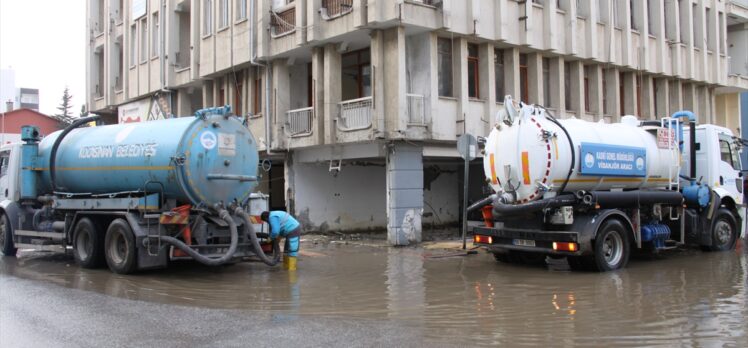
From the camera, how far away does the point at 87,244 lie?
12500mm

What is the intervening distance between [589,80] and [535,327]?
17.5 metres

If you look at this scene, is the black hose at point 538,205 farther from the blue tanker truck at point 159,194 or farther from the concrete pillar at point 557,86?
the concrete pillar at point 557,86

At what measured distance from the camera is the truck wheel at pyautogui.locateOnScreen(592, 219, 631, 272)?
11352 millimetres

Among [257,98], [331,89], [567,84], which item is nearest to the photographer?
[331,89]

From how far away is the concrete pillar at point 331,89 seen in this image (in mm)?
18406

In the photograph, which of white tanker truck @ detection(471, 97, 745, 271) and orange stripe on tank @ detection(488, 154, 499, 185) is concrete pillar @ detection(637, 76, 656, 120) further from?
orange stripe on tank @ detection(488, 154, 499, 185)

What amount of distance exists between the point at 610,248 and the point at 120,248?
9.09 meters

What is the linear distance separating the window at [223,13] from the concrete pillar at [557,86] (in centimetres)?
1154

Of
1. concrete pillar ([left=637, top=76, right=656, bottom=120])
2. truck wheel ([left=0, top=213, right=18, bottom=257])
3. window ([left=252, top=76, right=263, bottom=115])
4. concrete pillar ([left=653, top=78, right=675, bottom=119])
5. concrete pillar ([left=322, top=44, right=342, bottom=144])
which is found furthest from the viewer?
concrete pillar ([left=653, top=78, right=675, bottom=119])

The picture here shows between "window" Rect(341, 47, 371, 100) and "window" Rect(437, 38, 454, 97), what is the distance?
2466mm

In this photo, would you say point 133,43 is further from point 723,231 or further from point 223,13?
point 723,231

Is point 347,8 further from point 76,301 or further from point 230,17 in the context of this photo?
point 76,301

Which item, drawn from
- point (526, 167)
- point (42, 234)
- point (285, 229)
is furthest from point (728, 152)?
point (42, 234)

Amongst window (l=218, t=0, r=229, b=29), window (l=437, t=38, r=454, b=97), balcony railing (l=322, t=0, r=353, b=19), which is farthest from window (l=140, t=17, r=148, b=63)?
window (l=437, t=38, r=454, b=97)
